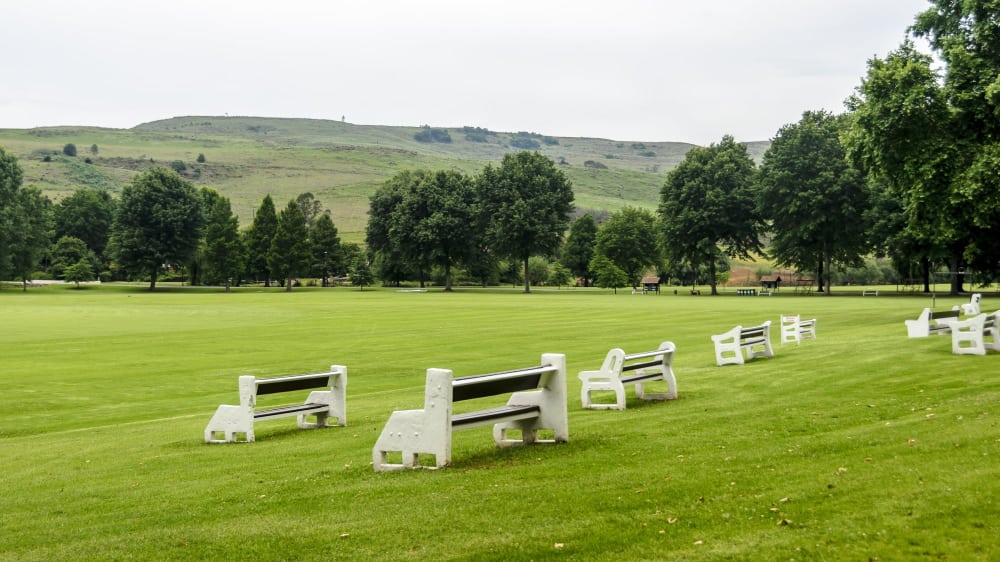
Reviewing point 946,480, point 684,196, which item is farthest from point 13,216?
point 946,480

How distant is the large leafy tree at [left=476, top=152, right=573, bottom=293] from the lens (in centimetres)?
11006

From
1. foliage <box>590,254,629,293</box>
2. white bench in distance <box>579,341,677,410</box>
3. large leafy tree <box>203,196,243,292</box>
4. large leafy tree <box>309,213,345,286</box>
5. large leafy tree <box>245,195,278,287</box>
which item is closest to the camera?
white bench in distance <box>579,341,677,410</box>

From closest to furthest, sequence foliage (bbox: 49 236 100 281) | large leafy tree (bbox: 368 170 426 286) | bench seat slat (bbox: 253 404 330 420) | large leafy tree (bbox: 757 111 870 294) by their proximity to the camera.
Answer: bench seat slat (bbox: 253 404 330 420) → large leafy tree (bbox: 757 111 870 294) → large leafy tree (bbox: 368 170 426 286) → foliage (bbox: 49 236 100 281)

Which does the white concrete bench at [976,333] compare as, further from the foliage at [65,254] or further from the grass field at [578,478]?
the foliage at [65,254]

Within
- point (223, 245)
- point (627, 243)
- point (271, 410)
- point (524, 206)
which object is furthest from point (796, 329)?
point (223, 245)

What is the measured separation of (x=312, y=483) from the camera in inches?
360

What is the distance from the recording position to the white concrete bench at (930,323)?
914 inches

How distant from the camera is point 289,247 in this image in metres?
123

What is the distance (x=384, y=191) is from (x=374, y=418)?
114 meters

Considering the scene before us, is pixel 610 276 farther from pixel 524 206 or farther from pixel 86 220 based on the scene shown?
pixel 86 220

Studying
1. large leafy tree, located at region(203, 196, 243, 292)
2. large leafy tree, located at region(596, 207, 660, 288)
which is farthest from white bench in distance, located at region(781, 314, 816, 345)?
large leafy tree, located at region(203, 196, 243, 292)

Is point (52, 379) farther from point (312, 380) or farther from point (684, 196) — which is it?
point (684, 196)

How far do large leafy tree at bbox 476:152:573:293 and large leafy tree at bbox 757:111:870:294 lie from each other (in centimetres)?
2915

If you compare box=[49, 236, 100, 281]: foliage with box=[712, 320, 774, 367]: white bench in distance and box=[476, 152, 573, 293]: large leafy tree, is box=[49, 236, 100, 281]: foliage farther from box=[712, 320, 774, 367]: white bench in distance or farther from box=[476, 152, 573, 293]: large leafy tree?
box=[712, 320, 774, 367]: white bench in distance
